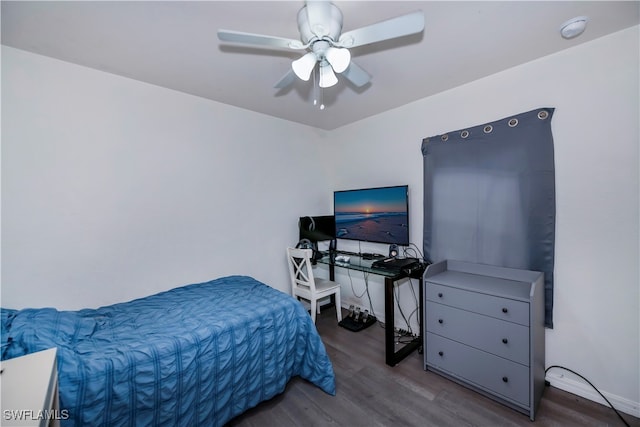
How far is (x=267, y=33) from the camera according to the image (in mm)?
1666

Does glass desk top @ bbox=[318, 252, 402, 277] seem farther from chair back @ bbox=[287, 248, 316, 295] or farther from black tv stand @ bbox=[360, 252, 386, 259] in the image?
chair back @ bbox=[287, 248, 316, 295]

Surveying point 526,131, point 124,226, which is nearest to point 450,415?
point 526,131

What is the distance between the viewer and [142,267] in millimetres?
2252

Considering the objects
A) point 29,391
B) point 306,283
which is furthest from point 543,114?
point 29,391

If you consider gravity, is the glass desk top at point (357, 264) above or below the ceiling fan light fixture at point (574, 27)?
below

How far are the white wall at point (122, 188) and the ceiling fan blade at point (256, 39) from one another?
1.40 meters

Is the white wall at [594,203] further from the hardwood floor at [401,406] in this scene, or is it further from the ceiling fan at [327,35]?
the ceiling fan at [327,35]

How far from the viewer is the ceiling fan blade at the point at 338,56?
1.39 m

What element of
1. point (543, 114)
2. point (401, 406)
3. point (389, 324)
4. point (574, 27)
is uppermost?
point (574, 27)

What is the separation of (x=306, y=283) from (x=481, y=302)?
165 centimetres

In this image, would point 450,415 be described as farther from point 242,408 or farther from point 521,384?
point 242,408

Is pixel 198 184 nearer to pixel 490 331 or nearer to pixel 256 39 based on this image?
pixel 256 39

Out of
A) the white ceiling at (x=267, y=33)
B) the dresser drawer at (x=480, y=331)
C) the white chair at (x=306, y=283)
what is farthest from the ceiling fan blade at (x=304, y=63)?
the dresser drawer at (x=480, y=331)

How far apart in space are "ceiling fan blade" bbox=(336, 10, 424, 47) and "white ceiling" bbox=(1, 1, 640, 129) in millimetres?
207
